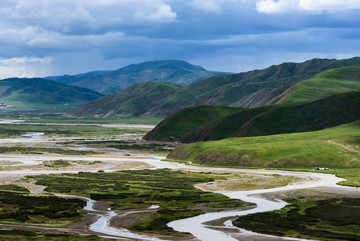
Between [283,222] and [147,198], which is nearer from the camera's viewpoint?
[283,222]

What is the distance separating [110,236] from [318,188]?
62718 mm

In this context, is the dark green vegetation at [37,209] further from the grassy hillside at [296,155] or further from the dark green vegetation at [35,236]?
the grassy hillside at [296,155]

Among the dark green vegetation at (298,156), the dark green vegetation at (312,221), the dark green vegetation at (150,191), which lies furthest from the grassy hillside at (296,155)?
the dark green vegetation at (312,221)

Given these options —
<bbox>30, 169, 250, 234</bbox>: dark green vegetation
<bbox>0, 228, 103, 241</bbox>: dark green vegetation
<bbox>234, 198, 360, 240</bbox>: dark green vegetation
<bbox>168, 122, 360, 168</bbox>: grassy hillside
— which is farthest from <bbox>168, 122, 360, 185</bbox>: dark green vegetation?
<bbox>0, 228, 103, 241</bbox>: dark green vegetation

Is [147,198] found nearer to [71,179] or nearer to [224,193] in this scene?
[224,193]

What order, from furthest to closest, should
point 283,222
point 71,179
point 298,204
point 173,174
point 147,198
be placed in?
point 173,174 → point 71,179 → point 147,198 → point 298,204 → point 283,222

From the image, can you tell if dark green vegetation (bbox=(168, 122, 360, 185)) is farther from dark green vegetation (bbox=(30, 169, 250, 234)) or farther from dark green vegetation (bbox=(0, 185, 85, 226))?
dark green vegetation (bbox=(0, 185, 85, 226))

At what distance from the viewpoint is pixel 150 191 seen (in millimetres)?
118875

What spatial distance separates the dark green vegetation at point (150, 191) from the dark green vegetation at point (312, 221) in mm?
10818

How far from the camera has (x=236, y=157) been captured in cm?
19050

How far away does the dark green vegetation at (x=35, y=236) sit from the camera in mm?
69375

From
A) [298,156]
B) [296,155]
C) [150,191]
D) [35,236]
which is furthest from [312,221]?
[296,155]

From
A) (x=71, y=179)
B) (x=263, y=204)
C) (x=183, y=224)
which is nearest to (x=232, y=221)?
(x=183, y=224)

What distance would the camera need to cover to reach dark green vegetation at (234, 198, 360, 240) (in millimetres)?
75375
